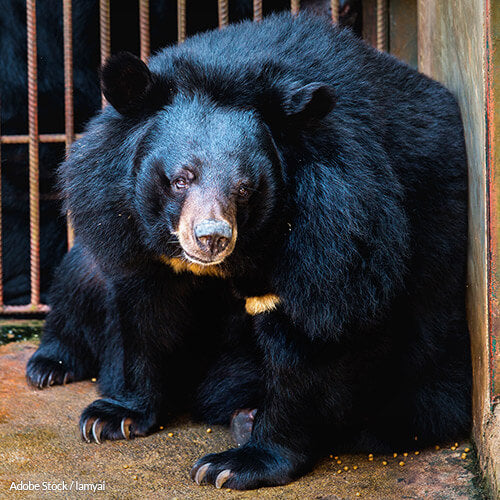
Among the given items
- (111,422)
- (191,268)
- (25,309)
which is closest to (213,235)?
(191,268)

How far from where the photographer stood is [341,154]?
3301 mm

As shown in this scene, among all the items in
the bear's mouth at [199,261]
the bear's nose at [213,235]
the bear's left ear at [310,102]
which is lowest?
the bear's mouth at [199,261]

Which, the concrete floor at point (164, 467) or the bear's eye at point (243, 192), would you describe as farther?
the concrete floor at point (164, 467)

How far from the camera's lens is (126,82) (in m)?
3.29

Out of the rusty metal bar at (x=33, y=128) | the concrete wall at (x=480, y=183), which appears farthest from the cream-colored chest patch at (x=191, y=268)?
the rusty metal bar at (x=33, y=128)

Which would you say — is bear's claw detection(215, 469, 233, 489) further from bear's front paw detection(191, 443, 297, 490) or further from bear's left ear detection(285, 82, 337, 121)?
bear's left ear detection(285, 82, 337, 121)

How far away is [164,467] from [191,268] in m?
0.81

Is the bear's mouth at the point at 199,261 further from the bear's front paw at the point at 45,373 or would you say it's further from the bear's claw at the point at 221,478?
the bear's front paw at the point at 45,373

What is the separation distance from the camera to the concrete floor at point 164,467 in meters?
3.37

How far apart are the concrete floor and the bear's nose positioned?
3.15 feet

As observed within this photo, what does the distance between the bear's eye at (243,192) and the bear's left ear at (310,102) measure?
0.32 metres

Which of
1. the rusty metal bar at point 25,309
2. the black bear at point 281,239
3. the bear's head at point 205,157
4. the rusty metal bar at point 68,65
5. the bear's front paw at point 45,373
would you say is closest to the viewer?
the bear's head at point 205,157

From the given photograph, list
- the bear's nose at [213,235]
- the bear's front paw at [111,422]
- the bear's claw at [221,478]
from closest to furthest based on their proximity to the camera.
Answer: the bear's nose at [213,235], the bear's claw at [221,478], the bear's front paw at [111,422]

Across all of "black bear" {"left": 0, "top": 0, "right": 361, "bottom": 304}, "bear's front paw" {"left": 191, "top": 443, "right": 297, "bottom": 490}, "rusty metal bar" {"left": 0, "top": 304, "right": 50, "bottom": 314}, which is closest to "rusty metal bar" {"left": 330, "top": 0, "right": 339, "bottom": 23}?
"black bear" {"left": 0, "top": 0, "right": 361, "bottom": 304}
